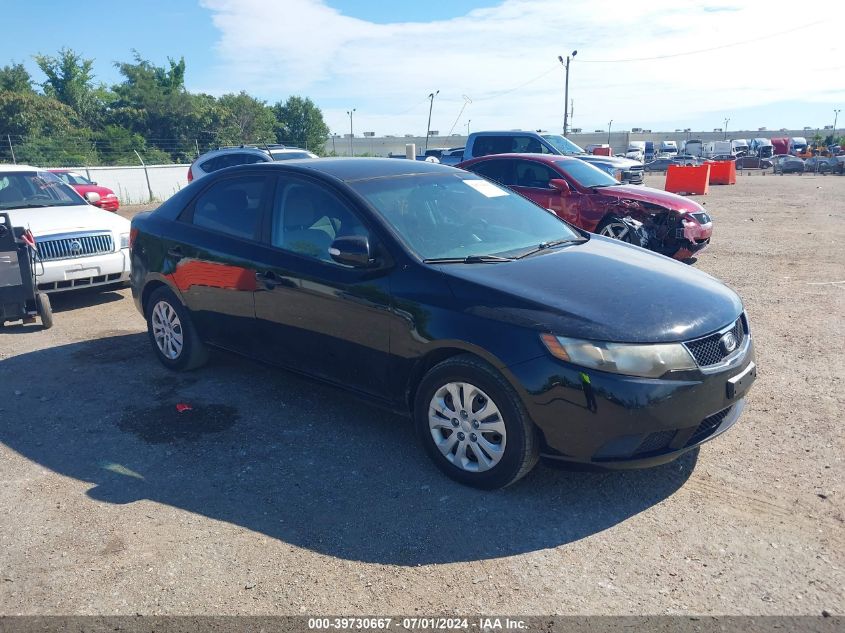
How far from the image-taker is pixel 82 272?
8016 mm

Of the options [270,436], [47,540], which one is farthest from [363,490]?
[47,540]

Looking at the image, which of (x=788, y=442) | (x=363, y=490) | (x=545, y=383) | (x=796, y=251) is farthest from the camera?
(x=796, y=251)

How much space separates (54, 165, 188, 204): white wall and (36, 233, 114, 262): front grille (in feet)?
62.0

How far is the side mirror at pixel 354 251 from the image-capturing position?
4191mm

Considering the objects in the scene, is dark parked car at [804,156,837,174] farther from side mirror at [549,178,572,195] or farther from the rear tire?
the rear tire

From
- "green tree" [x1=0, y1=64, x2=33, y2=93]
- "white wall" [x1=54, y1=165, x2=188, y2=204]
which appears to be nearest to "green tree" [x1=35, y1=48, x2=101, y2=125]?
"green tree" [x1=0, y1=64, x2=33, y2=93]

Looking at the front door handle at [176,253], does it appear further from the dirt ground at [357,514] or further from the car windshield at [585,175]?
the car windshield at [585,175]

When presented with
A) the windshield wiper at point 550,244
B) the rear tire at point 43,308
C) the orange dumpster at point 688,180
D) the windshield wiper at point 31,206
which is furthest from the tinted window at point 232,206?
the orange dumpster at point 688,180

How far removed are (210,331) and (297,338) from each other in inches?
42.7

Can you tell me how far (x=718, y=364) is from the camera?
3760 millimetres

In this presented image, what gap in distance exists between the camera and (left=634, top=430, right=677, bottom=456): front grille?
3.59 metres

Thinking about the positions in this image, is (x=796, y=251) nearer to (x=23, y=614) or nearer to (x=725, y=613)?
(x=725, y=613)

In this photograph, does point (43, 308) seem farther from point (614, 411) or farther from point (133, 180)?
point (133, 180)

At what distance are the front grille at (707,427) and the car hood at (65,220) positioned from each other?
274 inches
